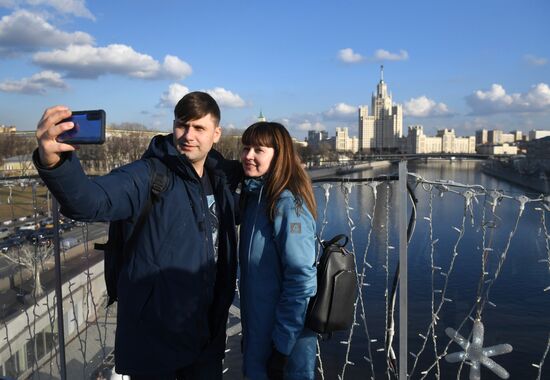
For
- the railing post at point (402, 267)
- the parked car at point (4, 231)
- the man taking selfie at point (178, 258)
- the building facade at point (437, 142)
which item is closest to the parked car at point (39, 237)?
the man taking selfie at point (178, 258)

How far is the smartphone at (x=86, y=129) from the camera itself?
93cm

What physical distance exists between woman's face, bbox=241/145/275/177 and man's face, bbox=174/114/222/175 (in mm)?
153

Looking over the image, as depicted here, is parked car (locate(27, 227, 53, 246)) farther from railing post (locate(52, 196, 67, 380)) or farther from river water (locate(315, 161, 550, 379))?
river water (locate(315, 161, 550, 379))

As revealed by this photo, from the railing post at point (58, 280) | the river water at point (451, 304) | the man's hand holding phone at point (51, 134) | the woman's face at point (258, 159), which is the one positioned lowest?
the river water at point (451, 304)

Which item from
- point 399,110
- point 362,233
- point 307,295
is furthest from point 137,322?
point 399,110

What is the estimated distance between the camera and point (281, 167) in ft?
4.76

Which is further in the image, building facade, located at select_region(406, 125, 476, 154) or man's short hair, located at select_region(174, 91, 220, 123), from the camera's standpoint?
building facade, located at select_region(406, 125, 476, 154)

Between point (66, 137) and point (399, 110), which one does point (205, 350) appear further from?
point (399, 110)

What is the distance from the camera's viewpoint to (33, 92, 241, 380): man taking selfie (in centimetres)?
124

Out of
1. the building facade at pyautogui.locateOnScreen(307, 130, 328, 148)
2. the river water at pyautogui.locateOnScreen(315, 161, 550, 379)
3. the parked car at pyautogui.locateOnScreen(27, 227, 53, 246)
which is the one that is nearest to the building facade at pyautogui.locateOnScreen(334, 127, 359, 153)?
the building facade at pyautogui.locateOnScreen(307, 130, 328, 148)

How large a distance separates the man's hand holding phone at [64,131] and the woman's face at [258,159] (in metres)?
0.61

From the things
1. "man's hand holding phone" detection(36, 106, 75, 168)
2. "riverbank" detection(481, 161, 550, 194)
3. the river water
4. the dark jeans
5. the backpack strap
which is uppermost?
"man's hand holding phone" detection(36, 106, 75, 168)

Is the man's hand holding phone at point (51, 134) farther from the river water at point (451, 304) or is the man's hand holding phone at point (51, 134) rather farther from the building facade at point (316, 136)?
the building facade at point (316, 136)

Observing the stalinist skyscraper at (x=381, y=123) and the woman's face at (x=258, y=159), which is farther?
the stalinist skyscraper at (x=381, y=123)
